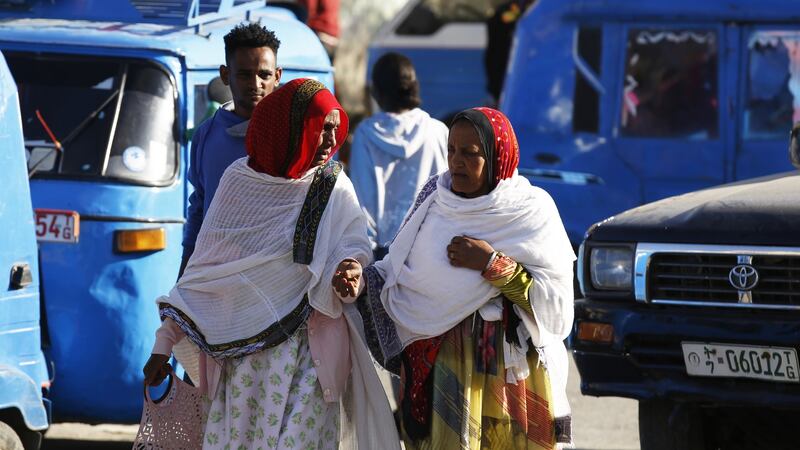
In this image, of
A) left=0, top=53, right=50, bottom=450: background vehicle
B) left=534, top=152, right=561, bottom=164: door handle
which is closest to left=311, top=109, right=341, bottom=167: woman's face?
left=0, top=53, right=50, bottom=450: background vehicle

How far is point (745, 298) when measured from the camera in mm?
5523

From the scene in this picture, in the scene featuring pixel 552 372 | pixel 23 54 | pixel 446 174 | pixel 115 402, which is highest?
pixel 23 54

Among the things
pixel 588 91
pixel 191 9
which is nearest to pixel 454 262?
pixel 191 9

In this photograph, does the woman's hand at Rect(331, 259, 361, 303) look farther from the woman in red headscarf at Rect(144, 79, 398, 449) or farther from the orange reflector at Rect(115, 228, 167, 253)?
the orange reflector at Rect(115, 228, 167, 253)

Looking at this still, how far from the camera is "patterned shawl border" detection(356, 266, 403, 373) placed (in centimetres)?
472

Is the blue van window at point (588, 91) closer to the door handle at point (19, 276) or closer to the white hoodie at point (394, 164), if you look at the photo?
the white hoodie at point (394, 164)

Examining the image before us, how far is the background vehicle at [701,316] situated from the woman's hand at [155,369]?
6.10 feet

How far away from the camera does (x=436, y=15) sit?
1521 centimetres

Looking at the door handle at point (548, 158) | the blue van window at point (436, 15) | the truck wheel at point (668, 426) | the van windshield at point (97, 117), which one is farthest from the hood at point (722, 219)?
the blue van window at point (436, 15)

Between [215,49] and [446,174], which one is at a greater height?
[215,49]

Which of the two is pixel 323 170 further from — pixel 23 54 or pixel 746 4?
pixel 746 4

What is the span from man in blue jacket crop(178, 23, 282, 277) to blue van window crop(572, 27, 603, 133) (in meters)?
5.00

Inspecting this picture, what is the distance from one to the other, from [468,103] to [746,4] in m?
5.32

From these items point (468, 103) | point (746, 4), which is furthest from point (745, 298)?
point (468, 103)
